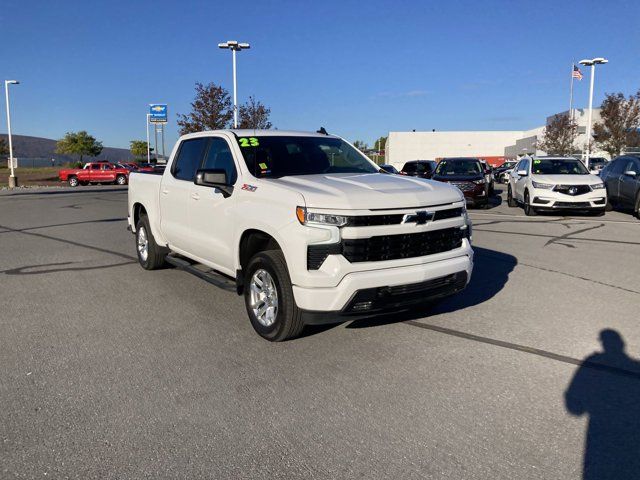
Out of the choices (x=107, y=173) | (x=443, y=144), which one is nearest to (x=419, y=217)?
(x=107, y=173)

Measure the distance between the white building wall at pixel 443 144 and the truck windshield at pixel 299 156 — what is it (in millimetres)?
80312

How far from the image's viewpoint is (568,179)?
14.1 metres

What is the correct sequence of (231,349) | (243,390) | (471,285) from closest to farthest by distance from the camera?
(243,390), (231,349), (471,285)

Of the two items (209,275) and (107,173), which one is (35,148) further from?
(209,275)

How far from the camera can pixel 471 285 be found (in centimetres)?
674

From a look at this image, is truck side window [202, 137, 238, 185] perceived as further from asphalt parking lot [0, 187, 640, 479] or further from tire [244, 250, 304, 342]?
asphalt parking lot [0, 187, 640, 479]

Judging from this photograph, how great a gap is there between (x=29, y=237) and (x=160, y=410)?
9.75 metres

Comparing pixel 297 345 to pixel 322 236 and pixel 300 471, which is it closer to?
pixel 322 236

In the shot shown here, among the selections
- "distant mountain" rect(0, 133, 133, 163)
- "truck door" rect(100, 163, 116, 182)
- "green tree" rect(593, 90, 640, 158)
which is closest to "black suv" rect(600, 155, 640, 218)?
"green tree" rect(593, 90, 640, 158)

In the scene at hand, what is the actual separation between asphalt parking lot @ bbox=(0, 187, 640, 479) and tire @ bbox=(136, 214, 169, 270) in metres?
0.58

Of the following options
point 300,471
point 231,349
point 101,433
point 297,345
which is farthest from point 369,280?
point 101,433

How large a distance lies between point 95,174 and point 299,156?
4262 centimetres

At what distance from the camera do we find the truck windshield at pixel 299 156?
5.46 meters

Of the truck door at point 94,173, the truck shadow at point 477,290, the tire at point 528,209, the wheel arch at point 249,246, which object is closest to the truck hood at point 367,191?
the wheel arch at point 249,246
